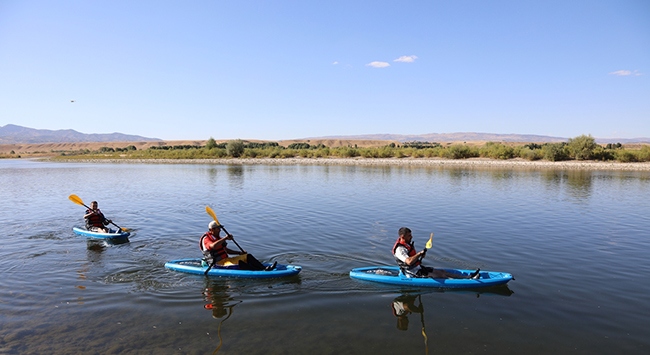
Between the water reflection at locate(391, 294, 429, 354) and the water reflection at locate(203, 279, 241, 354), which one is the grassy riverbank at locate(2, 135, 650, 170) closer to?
the water reflection at locate(391, 294, 429, 354)

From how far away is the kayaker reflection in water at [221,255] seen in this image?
31.8ft

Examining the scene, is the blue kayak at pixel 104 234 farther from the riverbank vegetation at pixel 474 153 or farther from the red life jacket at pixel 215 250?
the riverbank vegetation at pixel 474 153

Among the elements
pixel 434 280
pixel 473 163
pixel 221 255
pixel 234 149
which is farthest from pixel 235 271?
pixel 234 149

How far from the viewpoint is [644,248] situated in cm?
1229

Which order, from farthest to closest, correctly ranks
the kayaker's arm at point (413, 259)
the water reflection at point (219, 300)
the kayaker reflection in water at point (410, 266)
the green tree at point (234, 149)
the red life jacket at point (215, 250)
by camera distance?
1. the green tree at point (234, 149)
2. the red life jacket at point (215, 250)
3. the kayaker reflection in water at point (410, 266)
4. the kayaker's arm at point (413, 259)
5. the water reflection at point (219, 300)

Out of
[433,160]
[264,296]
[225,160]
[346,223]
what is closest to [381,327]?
[264,296]

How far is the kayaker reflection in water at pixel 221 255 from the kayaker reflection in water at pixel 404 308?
300 centimetres

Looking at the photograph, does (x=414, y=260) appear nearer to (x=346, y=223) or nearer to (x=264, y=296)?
(x=264, y=296)

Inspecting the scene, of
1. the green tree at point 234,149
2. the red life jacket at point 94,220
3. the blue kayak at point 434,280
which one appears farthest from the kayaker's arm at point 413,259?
the green tree at point 234,149

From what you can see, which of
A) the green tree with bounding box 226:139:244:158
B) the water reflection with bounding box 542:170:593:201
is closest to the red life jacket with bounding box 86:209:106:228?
the water reflection with bounding box 542:170:593:201

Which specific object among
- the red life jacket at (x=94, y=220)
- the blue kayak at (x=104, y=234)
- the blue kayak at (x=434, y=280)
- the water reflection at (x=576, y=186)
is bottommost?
the blue kayak at (x=434, y=280)

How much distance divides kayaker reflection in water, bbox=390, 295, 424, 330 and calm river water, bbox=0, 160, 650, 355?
0.24 feet

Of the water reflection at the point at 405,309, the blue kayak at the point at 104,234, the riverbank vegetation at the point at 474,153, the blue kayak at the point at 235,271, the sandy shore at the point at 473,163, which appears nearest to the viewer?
the water reflection at the point at 405,309

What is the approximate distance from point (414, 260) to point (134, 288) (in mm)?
6226
